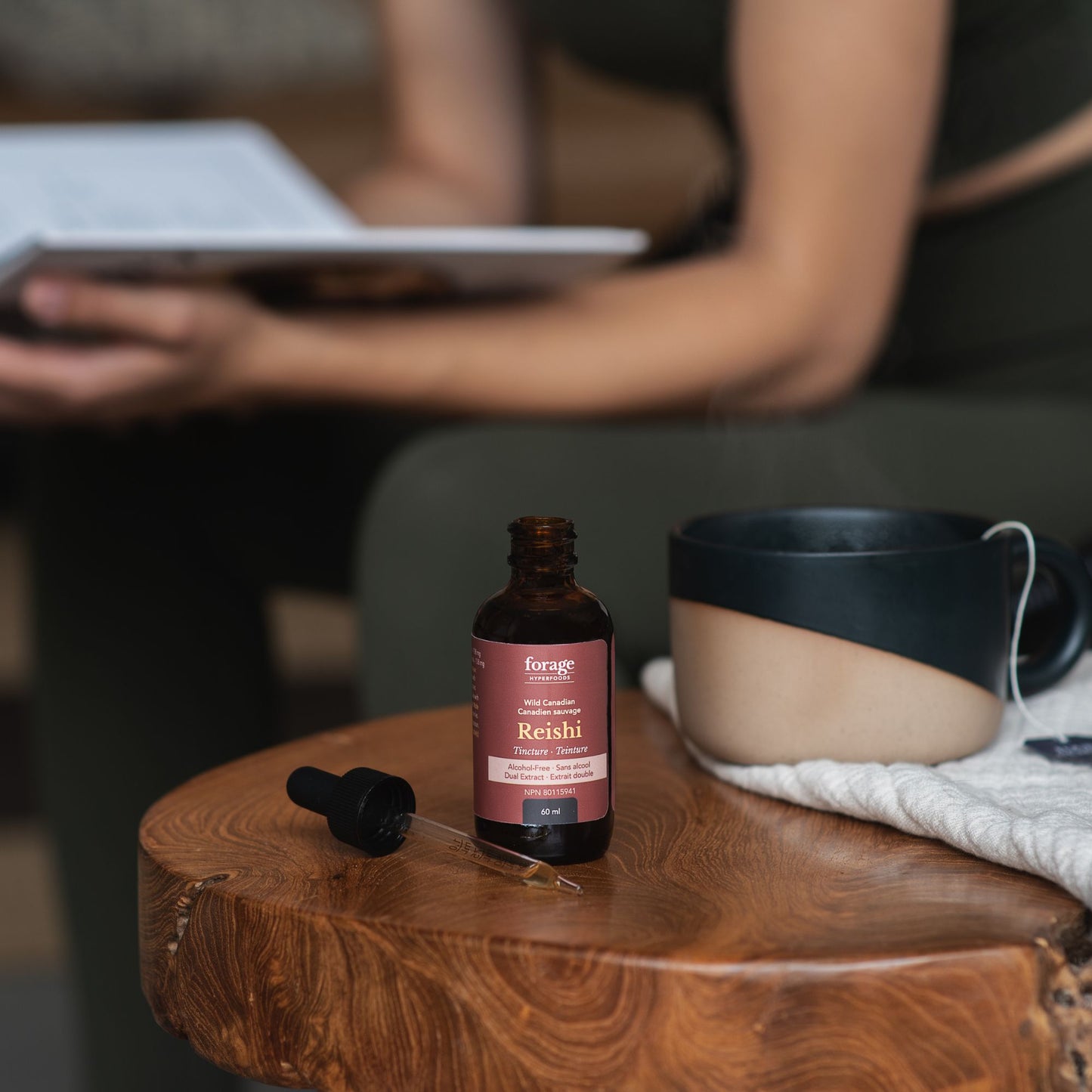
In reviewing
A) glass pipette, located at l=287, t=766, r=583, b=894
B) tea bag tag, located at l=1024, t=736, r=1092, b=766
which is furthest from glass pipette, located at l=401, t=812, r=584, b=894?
tea bag tag, located at l=1024, t=736, r=1092, b=766

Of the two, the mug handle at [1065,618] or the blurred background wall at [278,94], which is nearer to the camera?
the mug handle at [1065,618]

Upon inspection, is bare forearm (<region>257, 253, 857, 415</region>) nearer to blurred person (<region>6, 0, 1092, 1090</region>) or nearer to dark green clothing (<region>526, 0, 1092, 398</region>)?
blurred person (<region>6, 0, 1092, 1090</region>)

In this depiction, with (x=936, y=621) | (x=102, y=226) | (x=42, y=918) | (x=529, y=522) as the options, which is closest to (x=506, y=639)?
(x=529, y=522)

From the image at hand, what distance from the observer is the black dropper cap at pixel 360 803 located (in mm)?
451

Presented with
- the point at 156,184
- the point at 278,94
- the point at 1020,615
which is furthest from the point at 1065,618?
the point at 278,94

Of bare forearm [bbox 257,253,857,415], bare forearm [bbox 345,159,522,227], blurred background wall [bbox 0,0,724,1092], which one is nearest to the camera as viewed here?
bare forearm [bbox 257,253,857,415]

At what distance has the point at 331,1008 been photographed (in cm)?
39

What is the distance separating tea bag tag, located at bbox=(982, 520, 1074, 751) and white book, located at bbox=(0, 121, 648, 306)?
13.3 inches

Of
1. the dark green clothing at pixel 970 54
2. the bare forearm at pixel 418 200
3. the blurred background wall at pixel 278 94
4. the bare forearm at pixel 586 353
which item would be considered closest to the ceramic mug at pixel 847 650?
the bare forearm at pixel 586 353

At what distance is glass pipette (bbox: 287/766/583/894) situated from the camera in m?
0.44

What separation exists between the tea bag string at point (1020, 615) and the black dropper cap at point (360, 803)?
26 cm

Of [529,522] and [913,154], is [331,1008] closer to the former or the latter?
[529,522]

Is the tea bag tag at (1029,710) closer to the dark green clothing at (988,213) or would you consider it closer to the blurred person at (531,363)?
the blurred person at (531,363)

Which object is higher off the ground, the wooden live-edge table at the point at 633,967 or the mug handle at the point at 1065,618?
the mug handle at the point at 1065,618
